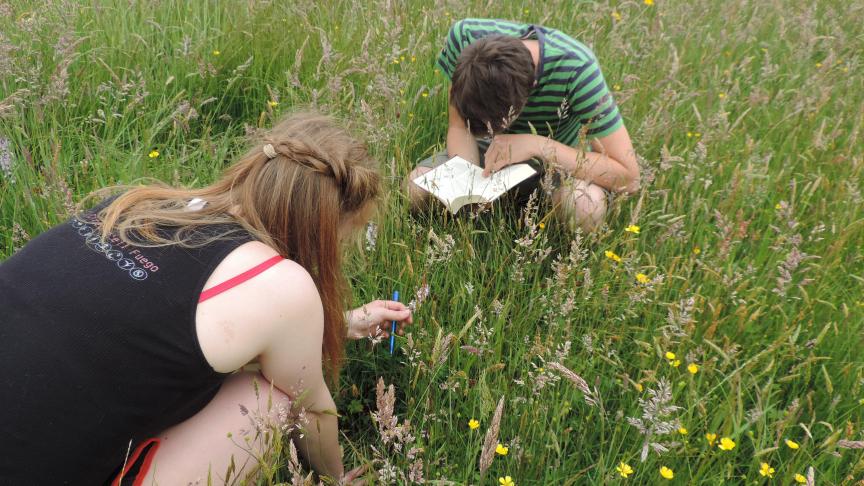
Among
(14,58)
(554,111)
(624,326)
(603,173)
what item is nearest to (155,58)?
(14,58)

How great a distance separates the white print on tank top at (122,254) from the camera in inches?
49.2

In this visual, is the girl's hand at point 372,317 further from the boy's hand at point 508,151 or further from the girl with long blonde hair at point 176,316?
the boy's hand at point 508,151

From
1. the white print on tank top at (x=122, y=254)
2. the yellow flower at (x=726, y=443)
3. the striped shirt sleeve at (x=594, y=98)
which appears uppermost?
the white print on tank top at (x=122, y=254)

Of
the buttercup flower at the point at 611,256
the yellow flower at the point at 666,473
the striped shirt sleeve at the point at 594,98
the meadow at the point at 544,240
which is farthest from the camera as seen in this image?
the striped shirt sleeve at the point at 594,98

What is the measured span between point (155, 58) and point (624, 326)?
230cm

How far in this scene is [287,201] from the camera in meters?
1.40

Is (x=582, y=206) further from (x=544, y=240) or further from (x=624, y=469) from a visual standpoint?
(x=624, y=469)

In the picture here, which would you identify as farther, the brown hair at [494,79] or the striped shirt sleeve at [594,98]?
the striped shirt sleeve at [594,98]

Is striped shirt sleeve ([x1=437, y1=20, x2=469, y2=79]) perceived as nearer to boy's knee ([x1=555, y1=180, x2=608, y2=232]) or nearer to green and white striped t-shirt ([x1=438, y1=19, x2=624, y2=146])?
green and white striped t-shirt ([x1=438, y1=19, x2=624, y2=146])

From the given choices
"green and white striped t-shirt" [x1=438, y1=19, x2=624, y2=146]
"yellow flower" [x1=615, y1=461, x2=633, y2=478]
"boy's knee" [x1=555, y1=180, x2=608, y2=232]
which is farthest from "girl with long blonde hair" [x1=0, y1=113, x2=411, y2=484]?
"green and white striped t-shirt" [x1=438, y1=19, x2=624, y2=146]

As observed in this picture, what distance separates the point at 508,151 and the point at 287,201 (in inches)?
49.3

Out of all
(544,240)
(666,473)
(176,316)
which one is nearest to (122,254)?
(176,316)

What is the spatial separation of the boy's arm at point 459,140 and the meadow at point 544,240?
19 cm

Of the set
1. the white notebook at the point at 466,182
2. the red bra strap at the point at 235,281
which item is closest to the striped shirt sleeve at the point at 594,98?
the white notebook at the point at 466,182
